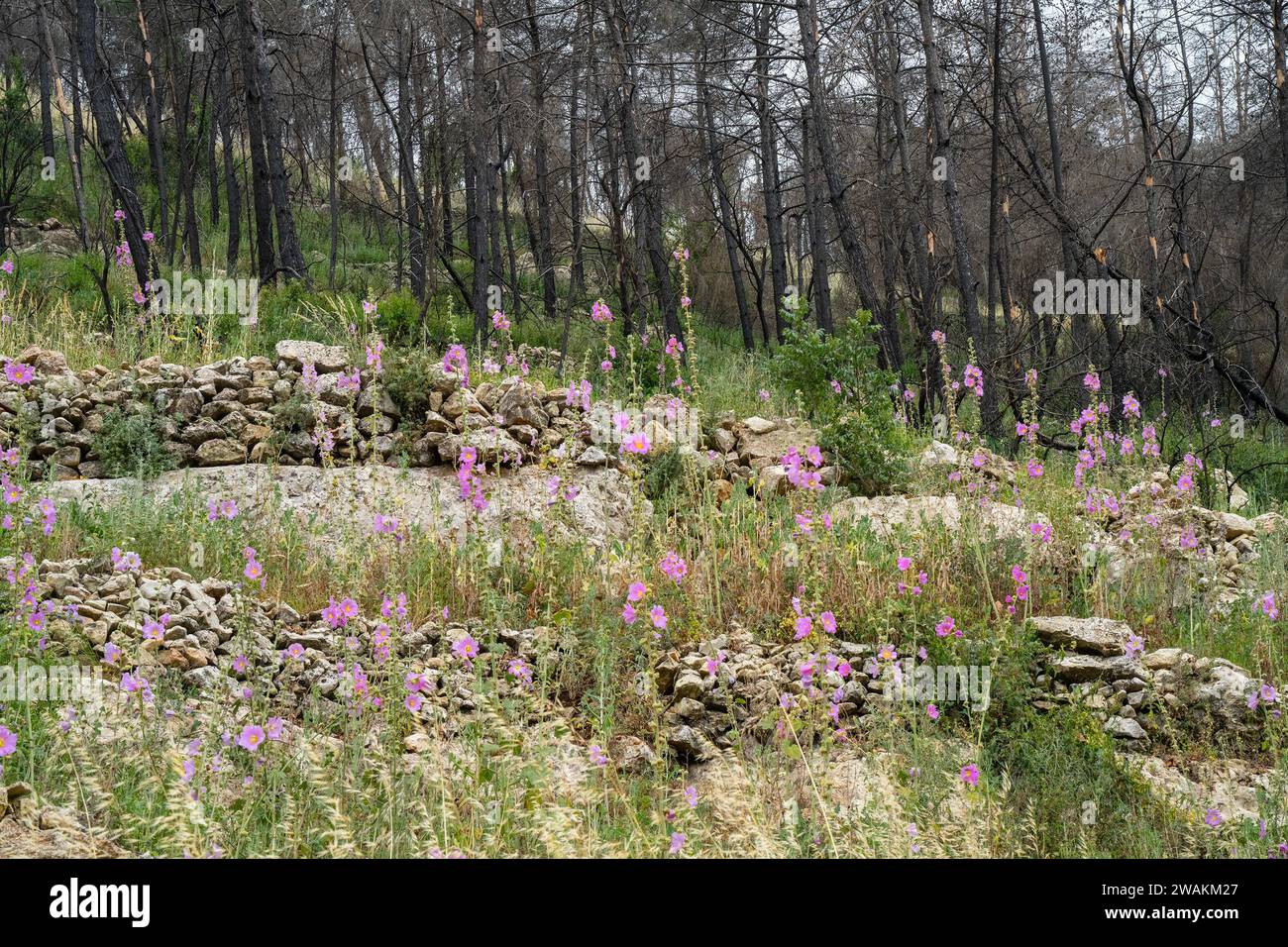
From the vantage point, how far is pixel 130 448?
6.62 meters

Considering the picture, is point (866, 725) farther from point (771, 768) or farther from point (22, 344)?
point (22, 344)

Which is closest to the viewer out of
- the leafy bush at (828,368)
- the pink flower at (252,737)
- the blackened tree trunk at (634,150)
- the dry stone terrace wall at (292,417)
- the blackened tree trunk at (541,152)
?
the pink flower at (252,737)

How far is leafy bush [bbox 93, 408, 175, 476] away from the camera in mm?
6527

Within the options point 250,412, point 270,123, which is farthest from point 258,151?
point 250,412

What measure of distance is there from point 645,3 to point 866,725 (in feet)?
47.0

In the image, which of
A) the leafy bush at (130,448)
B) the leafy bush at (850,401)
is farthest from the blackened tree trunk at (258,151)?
the leafy bush at (850,401)

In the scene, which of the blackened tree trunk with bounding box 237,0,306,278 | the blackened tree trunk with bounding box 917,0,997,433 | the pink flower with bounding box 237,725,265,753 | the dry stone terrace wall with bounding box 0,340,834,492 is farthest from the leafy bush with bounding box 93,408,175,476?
the blackened tree trunk with bounding box 917,0,997,433

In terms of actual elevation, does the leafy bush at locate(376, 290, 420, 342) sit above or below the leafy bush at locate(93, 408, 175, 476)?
above

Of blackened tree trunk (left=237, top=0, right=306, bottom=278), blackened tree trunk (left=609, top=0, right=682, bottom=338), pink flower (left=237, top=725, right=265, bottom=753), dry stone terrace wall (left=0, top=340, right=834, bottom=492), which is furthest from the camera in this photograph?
blackened tree trunk (left=237, top=0, right=306, bottom=278)

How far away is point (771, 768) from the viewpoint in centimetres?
358

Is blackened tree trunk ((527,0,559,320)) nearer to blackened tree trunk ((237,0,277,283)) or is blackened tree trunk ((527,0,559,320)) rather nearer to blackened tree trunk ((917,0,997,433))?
blackened tree trunk ((237,0,277,283))

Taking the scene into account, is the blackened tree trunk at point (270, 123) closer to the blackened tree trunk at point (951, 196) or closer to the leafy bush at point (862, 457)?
the leafy bush at point (862, 457)

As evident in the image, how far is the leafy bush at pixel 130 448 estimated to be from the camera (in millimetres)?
6527
